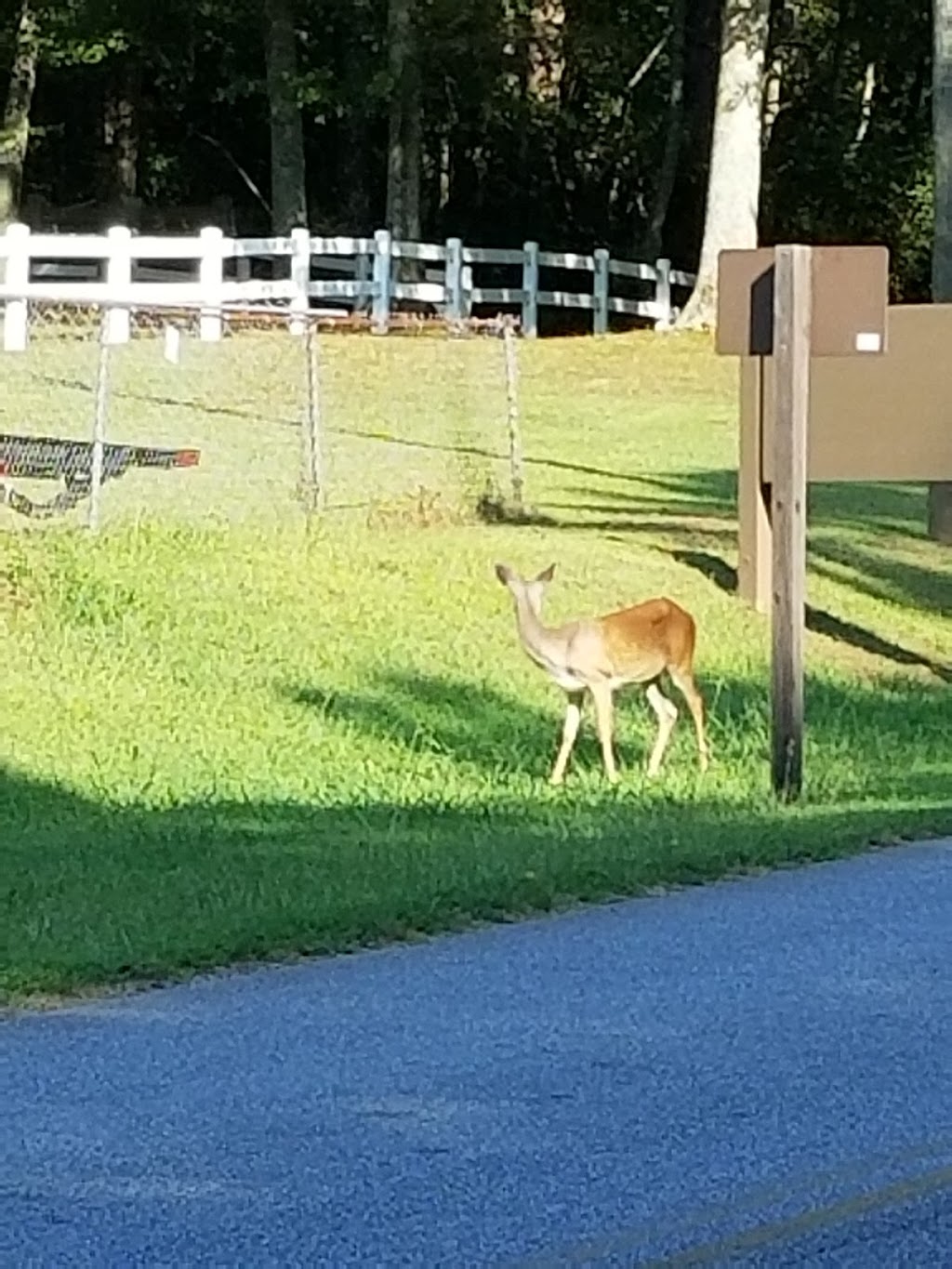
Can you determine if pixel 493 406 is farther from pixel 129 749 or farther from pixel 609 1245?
pixel 609 1245

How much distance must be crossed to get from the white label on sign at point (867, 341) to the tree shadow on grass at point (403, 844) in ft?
6.76

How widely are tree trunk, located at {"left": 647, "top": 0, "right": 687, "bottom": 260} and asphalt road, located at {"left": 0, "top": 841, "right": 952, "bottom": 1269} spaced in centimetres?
3816

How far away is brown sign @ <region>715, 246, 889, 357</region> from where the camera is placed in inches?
518

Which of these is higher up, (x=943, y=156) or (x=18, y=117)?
(x=18, y=117)

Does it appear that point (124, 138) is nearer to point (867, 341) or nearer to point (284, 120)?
point (284, 120)

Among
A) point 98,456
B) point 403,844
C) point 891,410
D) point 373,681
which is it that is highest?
point 891,410

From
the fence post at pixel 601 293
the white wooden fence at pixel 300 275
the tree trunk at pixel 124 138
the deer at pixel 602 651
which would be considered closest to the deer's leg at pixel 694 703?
the deer at pixel 602 651

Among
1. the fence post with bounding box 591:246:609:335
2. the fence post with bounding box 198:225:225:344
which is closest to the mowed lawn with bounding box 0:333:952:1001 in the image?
the fence post with bounding box 198:225:225:344

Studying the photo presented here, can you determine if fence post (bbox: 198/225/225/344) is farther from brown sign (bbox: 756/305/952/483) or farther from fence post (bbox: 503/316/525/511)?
brown sign (bbox: 756/305/952/483)

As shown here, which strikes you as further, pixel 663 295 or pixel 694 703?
pixel 663 295

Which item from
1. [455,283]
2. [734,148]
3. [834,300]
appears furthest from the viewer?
[734,148]

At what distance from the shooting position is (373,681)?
1725 cm

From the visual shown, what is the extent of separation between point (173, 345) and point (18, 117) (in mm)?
18056

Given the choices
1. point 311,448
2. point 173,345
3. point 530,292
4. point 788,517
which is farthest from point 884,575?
point 530,292
